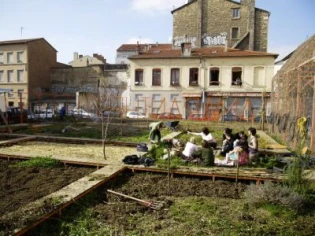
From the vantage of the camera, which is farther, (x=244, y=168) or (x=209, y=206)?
(x=244, y=168)

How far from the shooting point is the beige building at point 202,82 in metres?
32.8

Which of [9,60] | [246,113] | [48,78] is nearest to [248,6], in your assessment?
[246,113]

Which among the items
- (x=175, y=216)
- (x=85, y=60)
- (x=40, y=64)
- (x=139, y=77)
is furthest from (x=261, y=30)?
(x=175, y=216)

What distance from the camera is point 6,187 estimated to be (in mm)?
7203

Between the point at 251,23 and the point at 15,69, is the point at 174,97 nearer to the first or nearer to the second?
the point at 251,23

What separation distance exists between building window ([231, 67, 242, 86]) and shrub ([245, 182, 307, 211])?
2838 centimetres

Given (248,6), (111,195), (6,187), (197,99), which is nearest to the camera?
(111,195)

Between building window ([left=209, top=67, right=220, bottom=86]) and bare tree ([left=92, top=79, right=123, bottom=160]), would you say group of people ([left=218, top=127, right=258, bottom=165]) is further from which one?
building window ([left=209, top=67, right=220, bottom=86])

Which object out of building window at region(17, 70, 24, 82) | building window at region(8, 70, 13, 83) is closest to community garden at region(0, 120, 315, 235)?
building window at region(17, 70, 24, 82)

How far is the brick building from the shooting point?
39.8 meters

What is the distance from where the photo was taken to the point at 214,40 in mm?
41406

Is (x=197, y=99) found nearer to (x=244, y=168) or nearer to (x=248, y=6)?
(x=248, y=6)

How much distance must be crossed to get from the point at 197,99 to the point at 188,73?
313 cm

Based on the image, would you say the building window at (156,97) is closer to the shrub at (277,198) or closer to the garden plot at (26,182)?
the garden plot at (26,182)
